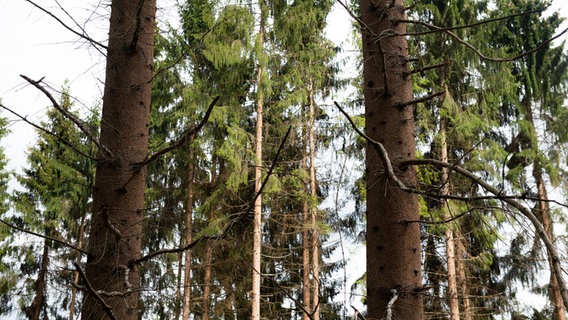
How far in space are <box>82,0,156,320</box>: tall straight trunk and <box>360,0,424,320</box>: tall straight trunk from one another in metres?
1.08

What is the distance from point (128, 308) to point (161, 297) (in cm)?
22

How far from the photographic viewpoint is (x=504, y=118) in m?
14.9

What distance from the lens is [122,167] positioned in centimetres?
260

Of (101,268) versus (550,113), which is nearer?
(101,268)

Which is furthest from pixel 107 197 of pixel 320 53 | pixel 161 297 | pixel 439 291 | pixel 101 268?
pixel 439 291

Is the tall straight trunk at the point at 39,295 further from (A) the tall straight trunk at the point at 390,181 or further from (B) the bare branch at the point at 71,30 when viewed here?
(A) the tall straight trunk at the point at 390,181

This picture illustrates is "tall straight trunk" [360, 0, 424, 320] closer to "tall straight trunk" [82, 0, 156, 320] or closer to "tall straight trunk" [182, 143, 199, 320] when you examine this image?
"tall straight trunk" [82, 0, 156, 320]

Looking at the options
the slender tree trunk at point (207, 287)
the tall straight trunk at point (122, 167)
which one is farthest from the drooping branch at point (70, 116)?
the slender tree trunk at point (207, 287)

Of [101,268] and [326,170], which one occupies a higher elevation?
[326,170]

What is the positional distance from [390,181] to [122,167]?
129 cm

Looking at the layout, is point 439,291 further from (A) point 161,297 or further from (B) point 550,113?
(A) point 161,297

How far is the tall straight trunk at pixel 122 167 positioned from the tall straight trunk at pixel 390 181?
1.08 m

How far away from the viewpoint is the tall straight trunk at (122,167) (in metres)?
2.38

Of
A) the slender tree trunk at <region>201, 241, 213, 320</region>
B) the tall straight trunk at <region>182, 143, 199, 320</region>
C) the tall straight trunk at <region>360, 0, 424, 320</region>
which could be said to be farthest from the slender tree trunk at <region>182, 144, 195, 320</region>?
the tall straight trunk at <region>360, 0, 424, 320</region>
